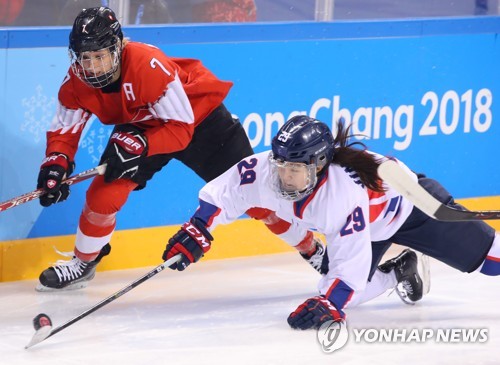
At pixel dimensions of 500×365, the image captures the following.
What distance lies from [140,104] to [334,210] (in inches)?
34.4

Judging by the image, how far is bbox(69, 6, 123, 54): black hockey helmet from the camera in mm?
4137

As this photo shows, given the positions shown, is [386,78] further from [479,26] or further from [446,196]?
[446,196]

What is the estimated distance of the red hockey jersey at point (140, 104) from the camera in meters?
4.32

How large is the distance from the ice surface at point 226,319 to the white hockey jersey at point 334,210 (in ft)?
0.75

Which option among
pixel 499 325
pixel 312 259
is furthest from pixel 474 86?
pixel 499 325

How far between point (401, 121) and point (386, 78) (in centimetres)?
23

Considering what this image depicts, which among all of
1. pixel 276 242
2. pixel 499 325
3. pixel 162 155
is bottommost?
pixel 276 242

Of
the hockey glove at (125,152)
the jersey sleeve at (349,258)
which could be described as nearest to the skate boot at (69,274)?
the hockey glove at (125,152)

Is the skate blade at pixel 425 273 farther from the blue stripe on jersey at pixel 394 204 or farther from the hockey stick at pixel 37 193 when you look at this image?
the hockey stick at pixel 37 193

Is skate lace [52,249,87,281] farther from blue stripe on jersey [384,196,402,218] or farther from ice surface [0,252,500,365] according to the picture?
blue stripe on jersey [384,196,402,218]

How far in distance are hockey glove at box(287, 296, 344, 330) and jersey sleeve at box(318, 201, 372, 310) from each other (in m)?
0.02

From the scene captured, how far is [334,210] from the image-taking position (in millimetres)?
3936

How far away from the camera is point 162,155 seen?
4.53 meters

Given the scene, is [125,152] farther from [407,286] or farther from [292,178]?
[407,286]
